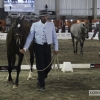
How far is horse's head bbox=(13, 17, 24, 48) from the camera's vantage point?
769 centimetres

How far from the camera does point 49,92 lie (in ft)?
24.1

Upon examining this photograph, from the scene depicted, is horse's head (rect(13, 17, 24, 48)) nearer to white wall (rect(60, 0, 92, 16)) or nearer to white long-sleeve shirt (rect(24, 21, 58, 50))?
white long-sleeve shirt (rect(24, 21, 58, 50))

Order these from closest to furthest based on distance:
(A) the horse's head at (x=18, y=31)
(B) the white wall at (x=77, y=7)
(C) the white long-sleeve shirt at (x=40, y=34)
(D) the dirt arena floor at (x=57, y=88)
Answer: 1. (D) the dirt arena floor at (x=57, y=88)
2. (C) the white long-sleeve shirt at (x=40, y=34)
3. (A) the horse's head at (x=18, y=31)
4. (B) the white wall at (x=77, y=7)

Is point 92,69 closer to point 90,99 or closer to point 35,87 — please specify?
point 35,87

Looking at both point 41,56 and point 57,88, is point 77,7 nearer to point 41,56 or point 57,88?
point 57,88

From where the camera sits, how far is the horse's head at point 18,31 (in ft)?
25.2

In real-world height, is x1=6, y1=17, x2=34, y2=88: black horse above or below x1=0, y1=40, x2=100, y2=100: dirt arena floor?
above

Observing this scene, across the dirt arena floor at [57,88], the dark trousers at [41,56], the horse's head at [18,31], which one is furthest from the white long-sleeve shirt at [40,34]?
the dirt arena floor at [57,88]

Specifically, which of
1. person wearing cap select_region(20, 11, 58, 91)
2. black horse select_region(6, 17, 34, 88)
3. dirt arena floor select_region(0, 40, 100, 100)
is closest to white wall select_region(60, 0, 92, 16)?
dirt arena floor select_region(0, 40, 100, 100)

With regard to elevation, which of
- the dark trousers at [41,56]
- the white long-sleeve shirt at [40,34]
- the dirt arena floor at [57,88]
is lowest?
the dirt arena floor at [57,88]

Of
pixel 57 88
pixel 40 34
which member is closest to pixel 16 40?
pixel 40 34

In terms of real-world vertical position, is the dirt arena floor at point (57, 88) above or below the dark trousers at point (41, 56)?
below

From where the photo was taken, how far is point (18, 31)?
Result: 775cm

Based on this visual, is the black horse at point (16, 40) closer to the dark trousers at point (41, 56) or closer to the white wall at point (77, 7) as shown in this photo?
the dark trousers at point (41, 56)
